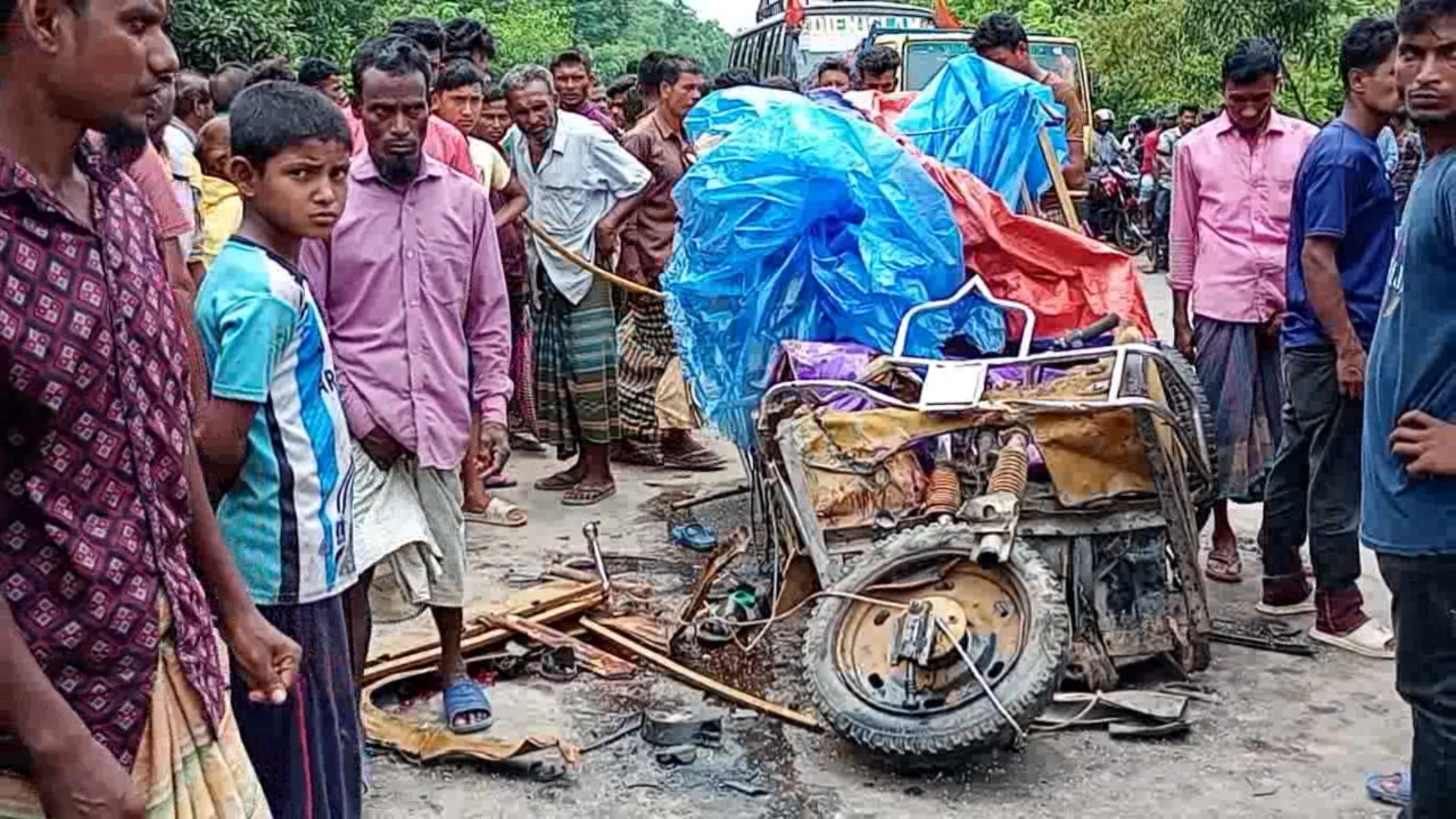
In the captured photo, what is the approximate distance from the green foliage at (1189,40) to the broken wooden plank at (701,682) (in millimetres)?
8022

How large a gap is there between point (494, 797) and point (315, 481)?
1.42 m

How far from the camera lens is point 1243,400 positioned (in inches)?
223

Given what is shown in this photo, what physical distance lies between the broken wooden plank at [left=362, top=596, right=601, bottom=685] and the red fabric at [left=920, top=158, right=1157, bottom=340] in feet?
5.70

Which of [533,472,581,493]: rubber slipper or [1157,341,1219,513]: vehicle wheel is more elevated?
[1157,341,1219,513]: vehicle wheel

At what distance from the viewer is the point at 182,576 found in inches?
80.7

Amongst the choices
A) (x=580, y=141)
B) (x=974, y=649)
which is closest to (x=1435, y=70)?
(x=974, y=649)

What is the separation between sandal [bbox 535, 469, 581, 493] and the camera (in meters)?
7.25

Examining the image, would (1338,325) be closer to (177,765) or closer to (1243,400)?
(1243,400)

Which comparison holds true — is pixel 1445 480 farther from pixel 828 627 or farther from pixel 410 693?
pixel 410 693

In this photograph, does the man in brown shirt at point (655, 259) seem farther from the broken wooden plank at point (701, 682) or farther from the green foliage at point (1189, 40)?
the green foliage at point (1189, 40)

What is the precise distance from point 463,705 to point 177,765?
2.36 meters

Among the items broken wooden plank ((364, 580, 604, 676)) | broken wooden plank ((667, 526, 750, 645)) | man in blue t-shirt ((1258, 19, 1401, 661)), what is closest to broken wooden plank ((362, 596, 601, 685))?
broken wooden plank ((364, 580, 604, 676))

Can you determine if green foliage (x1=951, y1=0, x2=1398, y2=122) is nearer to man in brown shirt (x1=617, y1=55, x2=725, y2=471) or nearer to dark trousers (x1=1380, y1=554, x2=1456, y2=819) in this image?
man in brown shirt (x1=617, y1=55, x2=725, y2=471)

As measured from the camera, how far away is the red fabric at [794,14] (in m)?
16.5
